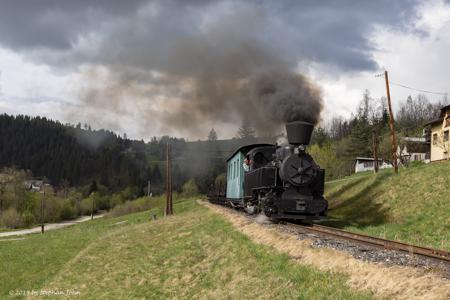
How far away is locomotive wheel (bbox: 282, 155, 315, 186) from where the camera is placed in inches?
657

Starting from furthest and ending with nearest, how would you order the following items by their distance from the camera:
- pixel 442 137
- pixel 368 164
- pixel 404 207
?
pixel 368 164, pixel 442 137, pixel 404 207

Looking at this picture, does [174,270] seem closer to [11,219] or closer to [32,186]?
[11,219]

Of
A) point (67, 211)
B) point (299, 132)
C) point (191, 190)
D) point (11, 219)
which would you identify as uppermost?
point (299, 132)

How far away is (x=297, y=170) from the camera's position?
54.7 feet

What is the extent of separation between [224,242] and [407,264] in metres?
7.55

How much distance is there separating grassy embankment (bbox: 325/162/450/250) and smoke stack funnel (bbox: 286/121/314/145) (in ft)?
13.5

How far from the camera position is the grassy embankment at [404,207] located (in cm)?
1717

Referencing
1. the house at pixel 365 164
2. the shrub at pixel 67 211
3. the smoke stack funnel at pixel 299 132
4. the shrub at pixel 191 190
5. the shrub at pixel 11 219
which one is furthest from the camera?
the shrub at pixel 191 190

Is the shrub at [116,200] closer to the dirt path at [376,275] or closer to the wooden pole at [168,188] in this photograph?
the wooden pole at [168,188]

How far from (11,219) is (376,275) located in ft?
242

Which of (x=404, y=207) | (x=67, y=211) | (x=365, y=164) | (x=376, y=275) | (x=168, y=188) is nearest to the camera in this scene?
(x=376, y=275)

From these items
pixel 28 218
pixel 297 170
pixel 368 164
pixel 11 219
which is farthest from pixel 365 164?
pixel 297 170

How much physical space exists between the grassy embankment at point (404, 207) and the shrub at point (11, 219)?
5820cm

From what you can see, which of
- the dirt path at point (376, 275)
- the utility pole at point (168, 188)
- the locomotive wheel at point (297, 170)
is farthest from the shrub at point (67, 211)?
the dirt path at point (376, 275)
